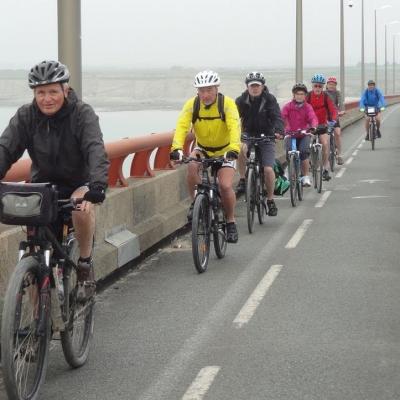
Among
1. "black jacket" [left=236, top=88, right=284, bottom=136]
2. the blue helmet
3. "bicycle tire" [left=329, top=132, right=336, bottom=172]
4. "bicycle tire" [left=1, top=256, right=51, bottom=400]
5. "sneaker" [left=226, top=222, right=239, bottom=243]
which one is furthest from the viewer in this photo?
"bicycle tire" [left=329, top=132, right=336, bottom=172]

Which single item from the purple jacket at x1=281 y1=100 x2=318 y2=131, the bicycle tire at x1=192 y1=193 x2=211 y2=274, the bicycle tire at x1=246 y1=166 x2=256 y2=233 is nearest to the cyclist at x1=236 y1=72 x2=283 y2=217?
the bicycle tire at x1=246 y1=166 x2=256 y2=233

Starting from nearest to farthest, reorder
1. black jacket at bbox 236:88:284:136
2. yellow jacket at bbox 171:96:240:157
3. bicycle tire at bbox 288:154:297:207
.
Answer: yellow jacket at bbox 171:96:240:157 → black jacket at bbox 236:88:284:136 → bicycle tire at bbox 288:154:297:207

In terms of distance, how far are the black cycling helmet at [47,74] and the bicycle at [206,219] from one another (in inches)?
151

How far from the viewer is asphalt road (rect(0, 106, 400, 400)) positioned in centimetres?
567

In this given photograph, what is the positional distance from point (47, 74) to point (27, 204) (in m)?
0.81

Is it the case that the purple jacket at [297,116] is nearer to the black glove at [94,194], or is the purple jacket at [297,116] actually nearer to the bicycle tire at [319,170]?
the bicycle tire at [319,170]

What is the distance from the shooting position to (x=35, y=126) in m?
5.78

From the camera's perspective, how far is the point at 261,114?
12969 mm

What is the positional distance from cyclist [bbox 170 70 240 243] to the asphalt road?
778 mm

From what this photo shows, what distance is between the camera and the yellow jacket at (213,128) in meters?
9.95

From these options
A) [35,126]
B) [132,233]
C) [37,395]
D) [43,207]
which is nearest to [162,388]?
[37,395]

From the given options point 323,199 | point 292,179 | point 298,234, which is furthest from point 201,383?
point 323,199

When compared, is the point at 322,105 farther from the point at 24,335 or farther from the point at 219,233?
the point at 24,335

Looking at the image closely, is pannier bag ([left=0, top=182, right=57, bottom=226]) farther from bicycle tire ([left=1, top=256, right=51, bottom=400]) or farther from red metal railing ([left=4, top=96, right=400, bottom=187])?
red metal railing ([left=4, top=96, right=400, bottom=187])
